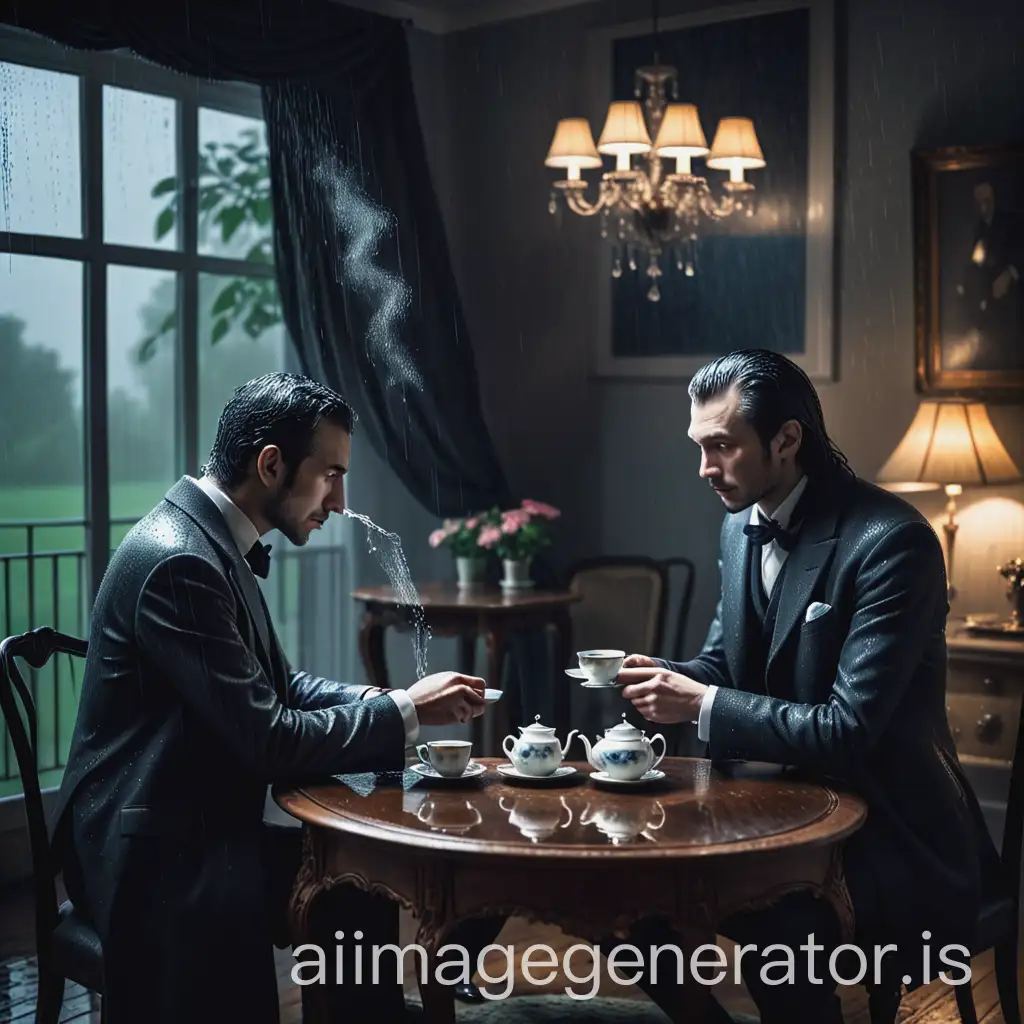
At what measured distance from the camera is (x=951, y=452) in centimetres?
456

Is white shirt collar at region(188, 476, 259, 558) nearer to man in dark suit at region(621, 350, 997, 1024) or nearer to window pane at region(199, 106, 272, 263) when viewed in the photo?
man in dark suit at region(621, 350, 997, 1024)

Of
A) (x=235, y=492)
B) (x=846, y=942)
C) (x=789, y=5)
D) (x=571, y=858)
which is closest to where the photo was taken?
(x=571, y=858)

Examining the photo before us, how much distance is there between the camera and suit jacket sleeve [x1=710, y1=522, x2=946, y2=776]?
8.18 ft

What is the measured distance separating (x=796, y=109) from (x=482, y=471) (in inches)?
71.9

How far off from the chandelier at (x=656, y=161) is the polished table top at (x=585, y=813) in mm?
2651

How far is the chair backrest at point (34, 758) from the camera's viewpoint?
2578 millimetres

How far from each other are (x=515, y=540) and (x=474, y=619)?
420 mm

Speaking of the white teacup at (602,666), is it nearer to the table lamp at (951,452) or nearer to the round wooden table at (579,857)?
the round wooden table at (579,857)

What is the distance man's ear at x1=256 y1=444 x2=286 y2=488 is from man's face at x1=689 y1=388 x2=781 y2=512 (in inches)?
31.2

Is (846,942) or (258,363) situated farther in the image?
(258,363)

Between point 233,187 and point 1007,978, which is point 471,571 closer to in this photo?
point 233,187

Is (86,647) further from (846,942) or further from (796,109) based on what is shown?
(796,109)

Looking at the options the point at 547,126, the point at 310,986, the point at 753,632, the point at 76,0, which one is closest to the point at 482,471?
the point at 547,126

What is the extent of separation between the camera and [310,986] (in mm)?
2508
